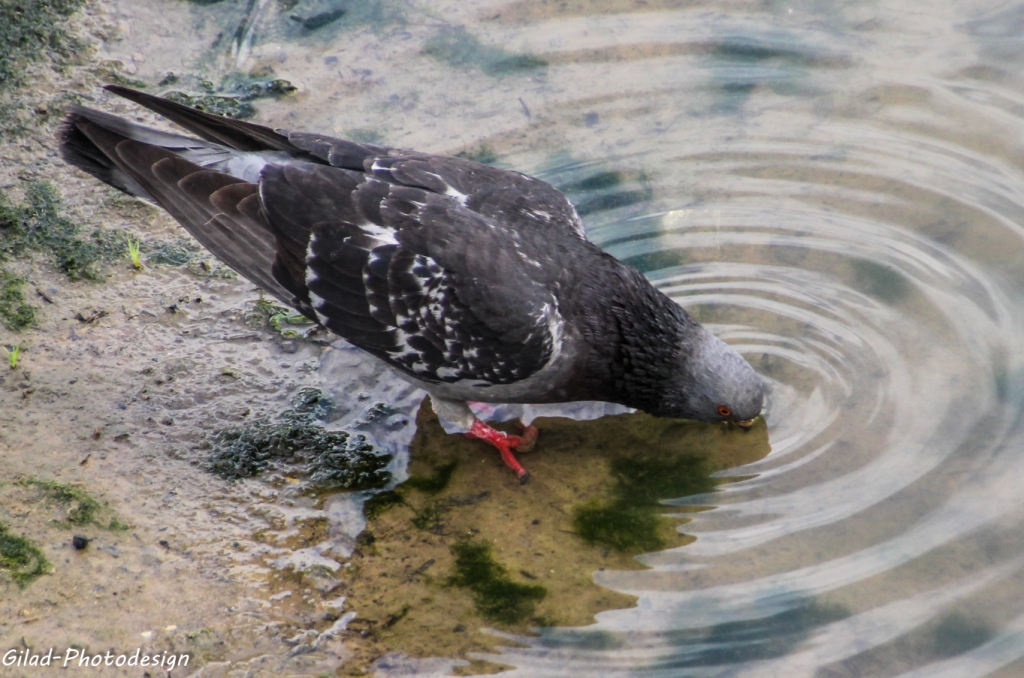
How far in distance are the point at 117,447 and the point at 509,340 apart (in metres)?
2.24

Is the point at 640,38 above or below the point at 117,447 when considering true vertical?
above

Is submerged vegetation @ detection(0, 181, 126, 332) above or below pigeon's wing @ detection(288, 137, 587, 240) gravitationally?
below

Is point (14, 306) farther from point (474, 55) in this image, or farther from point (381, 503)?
point (474, 55)

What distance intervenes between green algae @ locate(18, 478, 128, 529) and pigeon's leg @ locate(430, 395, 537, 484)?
187cm

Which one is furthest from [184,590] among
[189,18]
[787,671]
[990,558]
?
[189,18]

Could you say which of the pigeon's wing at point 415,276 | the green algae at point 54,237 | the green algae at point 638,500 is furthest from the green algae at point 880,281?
the green algae at point 54,237

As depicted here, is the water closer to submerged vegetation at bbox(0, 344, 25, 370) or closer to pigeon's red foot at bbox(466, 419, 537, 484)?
pigeon's red foot at bbox(466, 419, 537, 484)

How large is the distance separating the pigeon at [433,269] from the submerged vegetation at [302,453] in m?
0.56

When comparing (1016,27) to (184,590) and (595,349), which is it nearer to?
(595,349)

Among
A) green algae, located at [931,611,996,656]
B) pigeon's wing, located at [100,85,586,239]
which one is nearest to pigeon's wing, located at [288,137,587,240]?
pigeon's wing, located at [100,85,586,239]

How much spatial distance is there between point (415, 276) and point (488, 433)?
103 centimetres

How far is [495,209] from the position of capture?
18.1 feet

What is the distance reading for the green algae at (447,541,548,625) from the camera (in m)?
4.64

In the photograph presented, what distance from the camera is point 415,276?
5.21 m
